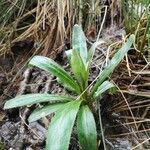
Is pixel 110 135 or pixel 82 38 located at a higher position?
pixel 82 38

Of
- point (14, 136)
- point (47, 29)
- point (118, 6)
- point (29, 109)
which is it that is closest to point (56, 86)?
point (29, 109)

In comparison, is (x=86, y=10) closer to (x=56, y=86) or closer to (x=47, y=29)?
(x=47, y=29)

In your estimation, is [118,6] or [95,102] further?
[118,6]

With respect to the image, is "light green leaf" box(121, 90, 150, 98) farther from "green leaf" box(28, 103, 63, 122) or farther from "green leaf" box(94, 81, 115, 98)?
"green leaf" box(28, 103, 63, 122)

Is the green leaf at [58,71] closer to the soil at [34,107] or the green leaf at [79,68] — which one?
the green leaf at [79,68]

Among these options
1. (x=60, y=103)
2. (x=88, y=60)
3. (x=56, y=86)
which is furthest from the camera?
(x=56, y=86)

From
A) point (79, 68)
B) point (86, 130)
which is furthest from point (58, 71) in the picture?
point (86, 130)

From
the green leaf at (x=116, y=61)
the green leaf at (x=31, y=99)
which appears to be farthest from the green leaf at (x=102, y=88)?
the green leaf at (x=31, y=99)
